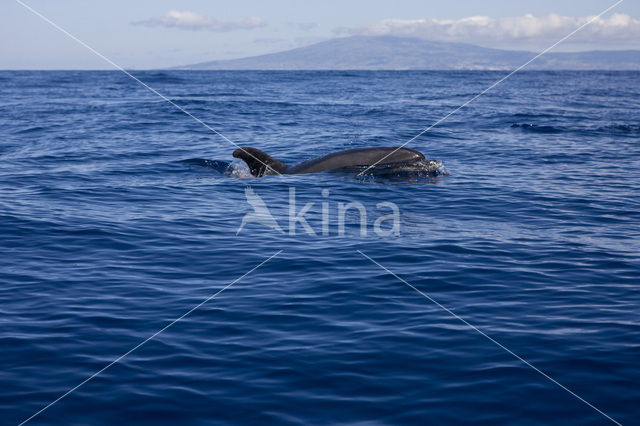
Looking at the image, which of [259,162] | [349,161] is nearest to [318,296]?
[349,161]

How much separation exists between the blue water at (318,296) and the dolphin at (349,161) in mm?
675

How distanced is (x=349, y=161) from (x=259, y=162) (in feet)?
8.90

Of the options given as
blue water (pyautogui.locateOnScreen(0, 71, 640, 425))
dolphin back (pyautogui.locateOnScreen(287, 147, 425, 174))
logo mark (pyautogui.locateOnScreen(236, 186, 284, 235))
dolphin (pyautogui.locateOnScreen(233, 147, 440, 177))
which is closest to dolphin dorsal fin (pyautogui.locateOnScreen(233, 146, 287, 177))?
dolphin (pyautogui.locateOnScreen(233, 147, 440, 177))

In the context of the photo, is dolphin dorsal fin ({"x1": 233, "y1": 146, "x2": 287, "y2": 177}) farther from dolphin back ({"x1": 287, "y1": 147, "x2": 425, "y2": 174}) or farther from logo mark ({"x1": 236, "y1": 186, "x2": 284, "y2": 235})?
logo mark ({"x1": 236, "y1": 186, "x2": 284, "y2": 235})

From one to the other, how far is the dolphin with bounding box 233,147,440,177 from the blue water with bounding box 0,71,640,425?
67 centimetres

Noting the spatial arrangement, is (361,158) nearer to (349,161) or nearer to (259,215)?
(349,161)

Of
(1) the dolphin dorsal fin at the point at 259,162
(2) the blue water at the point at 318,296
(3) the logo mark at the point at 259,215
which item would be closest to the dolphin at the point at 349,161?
(1) the dolphin dorsal fin at the point at 259,162

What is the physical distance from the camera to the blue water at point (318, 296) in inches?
264

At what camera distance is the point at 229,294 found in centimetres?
976

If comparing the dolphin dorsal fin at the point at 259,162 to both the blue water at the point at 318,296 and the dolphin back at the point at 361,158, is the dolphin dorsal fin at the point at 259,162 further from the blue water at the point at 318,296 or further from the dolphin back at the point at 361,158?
the blue water at the point at 318,296

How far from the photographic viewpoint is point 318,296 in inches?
384

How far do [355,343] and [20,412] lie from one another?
3704 mm

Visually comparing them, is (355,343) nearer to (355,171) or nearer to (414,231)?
(414,231)

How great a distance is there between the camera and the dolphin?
19594 mm
